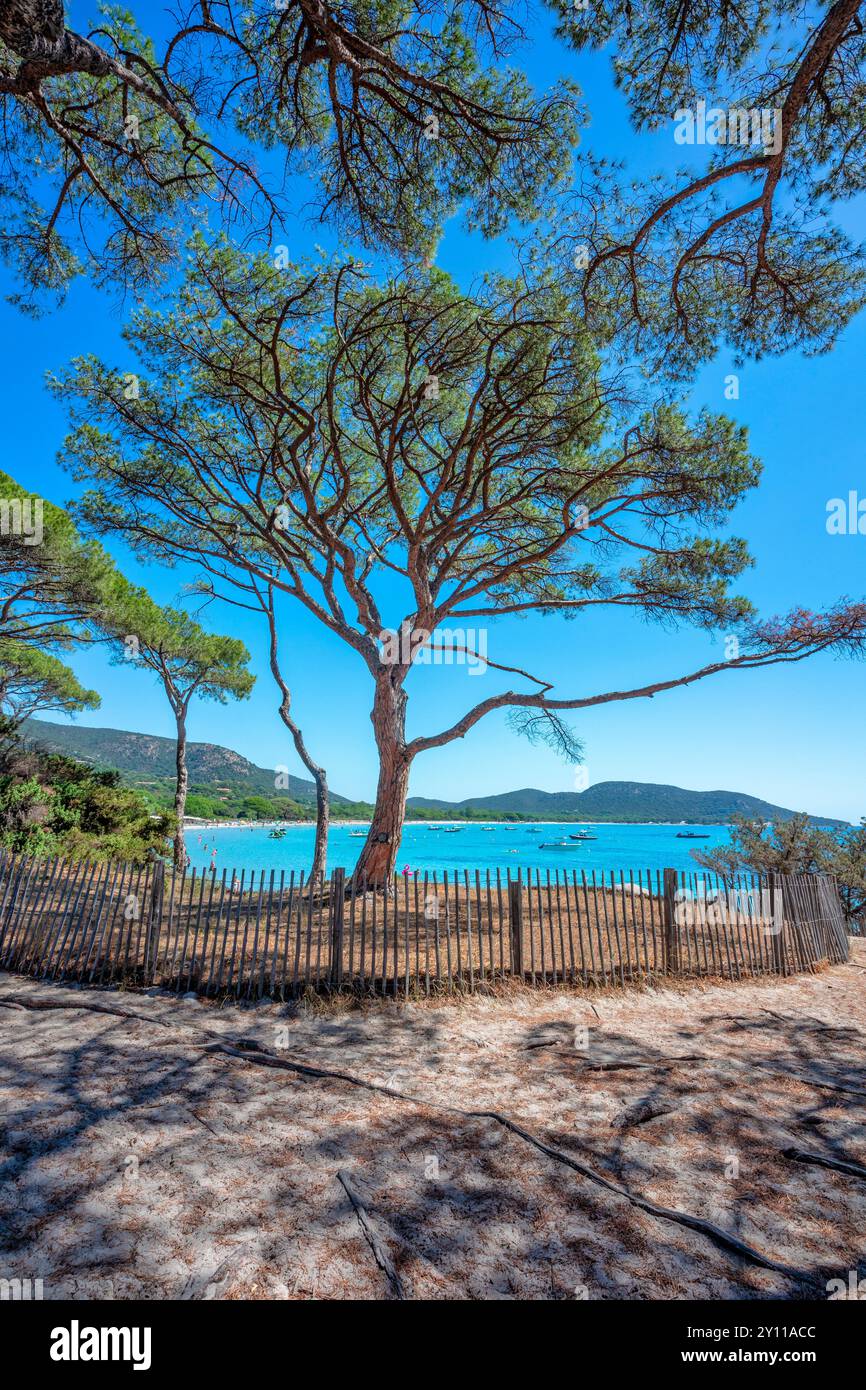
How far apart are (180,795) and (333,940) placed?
12936 millimetres

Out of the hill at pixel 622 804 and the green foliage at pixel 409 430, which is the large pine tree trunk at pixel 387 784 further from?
the hill at pixel 622 804

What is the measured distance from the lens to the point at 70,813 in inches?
630

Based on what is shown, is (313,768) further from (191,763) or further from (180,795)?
(191,763)

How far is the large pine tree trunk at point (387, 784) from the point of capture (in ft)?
34.2

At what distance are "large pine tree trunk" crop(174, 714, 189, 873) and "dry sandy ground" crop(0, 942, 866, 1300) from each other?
11.3 meters

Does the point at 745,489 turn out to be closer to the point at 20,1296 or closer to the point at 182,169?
the point at 182,169

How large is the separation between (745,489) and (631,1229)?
10.0 meters

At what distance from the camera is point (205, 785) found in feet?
365

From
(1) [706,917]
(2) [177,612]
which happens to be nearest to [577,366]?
(1) [706,917]

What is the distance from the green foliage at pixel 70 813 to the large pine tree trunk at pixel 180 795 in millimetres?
651

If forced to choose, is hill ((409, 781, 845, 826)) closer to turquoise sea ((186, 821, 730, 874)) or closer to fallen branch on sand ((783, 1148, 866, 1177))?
turquoise sea ((186, 821, 730, 874))

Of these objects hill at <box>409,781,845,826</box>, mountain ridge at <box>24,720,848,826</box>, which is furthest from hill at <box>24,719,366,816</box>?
hill at <box>409,781,845,826</box>

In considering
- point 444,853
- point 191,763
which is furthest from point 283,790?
point 191,763

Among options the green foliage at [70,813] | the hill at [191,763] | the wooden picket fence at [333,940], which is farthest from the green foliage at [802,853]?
the hill at [191,763]
